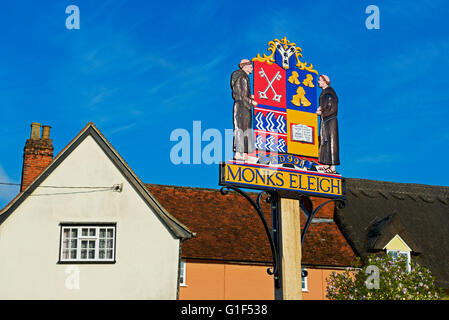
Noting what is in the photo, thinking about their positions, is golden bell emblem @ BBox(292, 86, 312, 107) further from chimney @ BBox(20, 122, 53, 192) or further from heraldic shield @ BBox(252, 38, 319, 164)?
chimney @ BBox(20, 122, 53, 192)

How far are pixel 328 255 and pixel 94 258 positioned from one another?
12.8 m

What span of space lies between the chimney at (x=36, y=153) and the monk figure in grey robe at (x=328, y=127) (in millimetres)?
10986

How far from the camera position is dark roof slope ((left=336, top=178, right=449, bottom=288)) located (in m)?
30.5

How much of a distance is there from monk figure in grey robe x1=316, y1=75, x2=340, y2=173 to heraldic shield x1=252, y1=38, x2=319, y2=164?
0.78 ft

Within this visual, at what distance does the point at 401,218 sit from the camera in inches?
1316

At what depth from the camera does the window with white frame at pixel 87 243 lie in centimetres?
2155

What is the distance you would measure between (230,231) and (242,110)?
11.6m

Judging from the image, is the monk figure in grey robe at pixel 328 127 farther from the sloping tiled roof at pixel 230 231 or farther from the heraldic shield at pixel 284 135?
the sloping tiled roof at pixel 230 231

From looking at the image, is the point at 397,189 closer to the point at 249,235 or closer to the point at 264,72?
the point at 249,235

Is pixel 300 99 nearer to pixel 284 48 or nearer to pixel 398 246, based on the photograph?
pixel 284 48

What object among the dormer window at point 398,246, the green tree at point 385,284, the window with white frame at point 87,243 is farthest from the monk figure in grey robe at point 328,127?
the dormer window at point 398,246

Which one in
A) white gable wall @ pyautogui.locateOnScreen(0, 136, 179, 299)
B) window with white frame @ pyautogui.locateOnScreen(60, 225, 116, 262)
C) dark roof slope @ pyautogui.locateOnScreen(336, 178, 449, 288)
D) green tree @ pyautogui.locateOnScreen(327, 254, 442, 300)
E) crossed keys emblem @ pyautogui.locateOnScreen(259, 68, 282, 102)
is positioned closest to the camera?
crossed keys emblem @ pyautogui.locateOnScreen(259, 68, 282, 102)

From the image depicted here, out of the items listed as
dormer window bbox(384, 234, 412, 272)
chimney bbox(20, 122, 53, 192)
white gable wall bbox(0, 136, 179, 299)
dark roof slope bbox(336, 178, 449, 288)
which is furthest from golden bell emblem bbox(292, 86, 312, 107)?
dormer window bbox(384, 234, 412, 272)

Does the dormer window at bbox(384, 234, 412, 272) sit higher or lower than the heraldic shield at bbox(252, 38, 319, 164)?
lower
